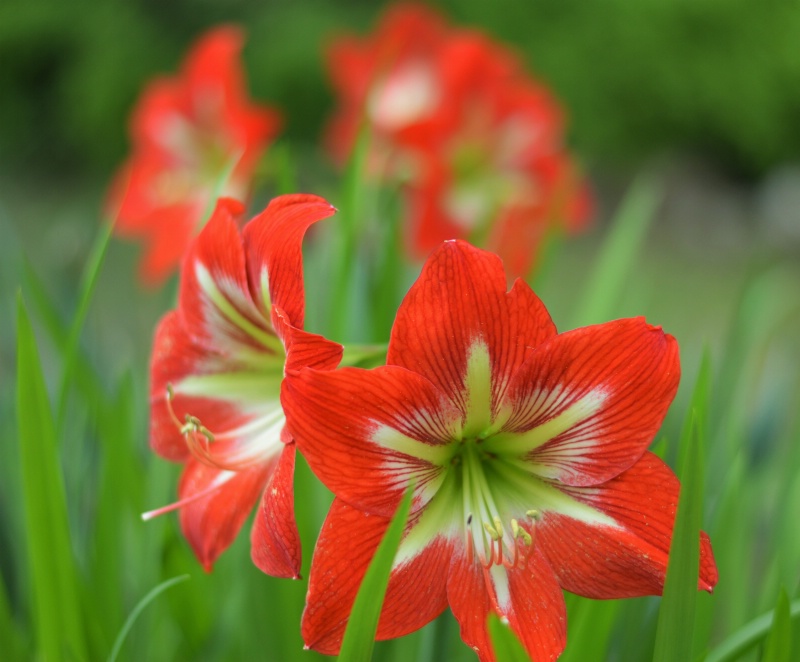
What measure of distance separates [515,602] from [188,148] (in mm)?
1080

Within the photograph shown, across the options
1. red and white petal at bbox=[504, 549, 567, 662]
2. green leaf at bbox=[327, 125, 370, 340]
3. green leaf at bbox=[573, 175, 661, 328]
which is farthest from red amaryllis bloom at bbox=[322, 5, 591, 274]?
red and white petal at bbox=[504, 549, 567, 662]

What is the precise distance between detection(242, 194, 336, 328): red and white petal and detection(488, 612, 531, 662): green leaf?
0.55ft

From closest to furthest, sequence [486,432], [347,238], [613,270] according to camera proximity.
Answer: [486,432] → [347,238] → [613,270]

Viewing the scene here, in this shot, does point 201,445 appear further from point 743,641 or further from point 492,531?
point 743,641

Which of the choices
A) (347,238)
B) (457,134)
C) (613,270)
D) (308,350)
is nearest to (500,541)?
(308,350)

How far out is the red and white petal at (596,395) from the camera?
43 centimetres

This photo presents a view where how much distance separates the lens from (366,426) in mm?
420

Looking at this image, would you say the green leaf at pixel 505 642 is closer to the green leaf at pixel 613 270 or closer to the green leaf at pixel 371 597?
the green leaf at pixel 371 597

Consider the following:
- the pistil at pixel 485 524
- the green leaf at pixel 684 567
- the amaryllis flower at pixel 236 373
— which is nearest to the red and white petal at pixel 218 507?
the amaryllis flower at pixel 236 373

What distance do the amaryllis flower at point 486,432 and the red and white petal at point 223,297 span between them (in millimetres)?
126

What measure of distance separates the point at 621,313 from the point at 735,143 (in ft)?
12.3

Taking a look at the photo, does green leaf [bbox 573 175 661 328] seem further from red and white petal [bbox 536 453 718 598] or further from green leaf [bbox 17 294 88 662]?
green leaf [bbox 17 294 88 662]

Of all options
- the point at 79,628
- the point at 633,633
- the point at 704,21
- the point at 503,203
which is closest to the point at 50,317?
the point at 79,628

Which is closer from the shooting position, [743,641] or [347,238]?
[743,641]
